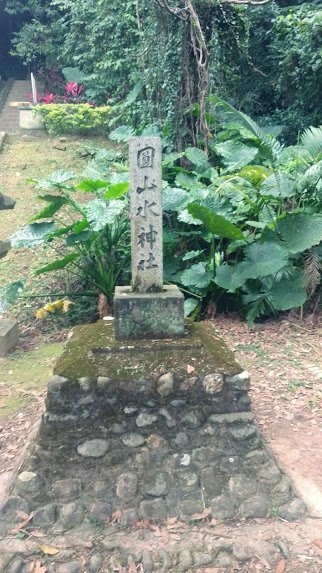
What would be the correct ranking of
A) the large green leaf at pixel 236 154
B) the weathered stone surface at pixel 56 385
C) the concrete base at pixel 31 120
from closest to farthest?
the weathered stone surface at pixel 56 385
the large green leaf at pixel 236 154
the concrete base at pixel 31 120

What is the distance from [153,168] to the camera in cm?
305

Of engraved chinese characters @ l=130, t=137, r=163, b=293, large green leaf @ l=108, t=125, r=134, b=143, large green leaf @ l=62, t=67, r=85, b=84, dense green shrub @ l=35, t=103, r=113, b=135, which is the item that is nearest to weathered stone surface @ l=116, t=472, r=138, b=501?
engraved chinese characters @ l=130, t=137, r=163, b=293

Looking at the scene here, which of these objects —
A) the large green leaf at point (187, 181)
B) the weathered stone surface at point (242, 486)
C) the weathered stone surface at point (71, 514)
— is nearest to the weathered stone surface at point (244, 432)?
the weathered stone surface at point (242, 486)

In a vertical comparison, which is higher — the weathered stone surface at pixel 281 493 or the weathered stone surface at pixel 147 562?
the weathered stone surface at pixel 281 493

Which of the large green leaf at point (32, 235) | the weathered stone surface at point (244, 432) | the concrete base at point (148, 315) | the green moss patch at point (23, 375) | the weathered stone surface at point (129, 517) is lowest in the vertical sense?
the green moss patch at point (23, 375)

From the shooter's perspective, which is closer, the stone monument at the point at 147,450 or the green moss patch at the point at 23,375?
the stone monument at the point at 147,450

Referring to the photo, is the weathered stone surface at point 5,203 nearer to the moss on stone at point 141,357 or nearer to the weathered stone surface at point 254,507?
the moss on stone at point 141,357

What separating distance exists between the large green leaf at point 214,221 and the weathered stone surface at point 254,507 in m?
2.42

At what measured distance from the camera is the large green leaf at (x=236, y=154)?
593 centimetres

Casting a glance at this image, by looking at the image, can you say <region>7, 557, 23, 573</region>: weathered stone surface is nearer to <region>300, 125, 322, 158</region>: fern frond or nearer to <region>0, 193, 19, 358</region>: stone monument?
<region>0, 193, 19, 358</region>: stone monument

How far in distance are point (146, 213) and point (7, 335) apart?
102 inches

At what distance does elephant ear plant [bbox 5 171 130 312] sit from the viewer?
4798mm

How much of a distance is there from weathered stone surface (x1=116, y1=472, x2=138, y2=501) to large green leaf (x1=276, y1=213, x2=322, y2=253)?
2.83 m

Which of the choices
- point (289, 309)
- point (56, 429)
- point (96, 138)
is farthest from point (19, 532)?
point (96, 138)
